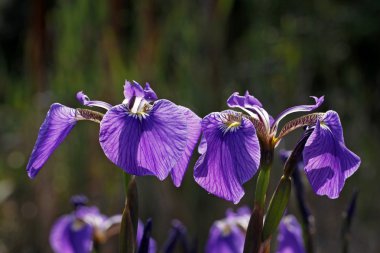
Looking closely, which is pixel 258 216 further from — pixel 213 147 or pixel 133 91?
pixel 133 91

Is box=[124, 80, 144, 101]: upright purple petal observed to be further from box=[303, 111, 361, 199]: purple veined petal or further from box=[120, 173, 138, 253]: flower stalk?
box=[303, 111, 361, 199]: purple veined petal

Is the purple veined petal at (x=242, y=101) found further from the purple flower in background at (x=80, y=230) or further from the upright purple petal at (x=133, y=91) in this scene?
the purple flower in background at (x=80, y=230)

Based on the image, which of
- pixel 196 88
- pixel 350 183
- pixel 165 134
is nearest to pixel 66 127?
pixel 165 134

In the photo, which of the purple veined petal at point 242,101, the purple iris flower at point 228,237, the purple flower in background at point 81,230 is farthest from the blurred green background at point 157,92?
the purple veined petal at point 242,101

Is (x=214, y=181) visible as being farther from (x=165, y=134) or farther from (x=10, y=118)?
(x=10, y=118)

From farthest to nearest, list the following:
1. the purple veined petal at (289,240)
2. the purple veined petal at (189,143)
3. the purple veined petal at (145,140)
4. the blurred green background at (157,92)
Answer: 1. the blurred green background at (157,92)
2. the purple veined petal at (289,240)
3. the purple veined petal at (189,143)
4. the purple veined petal at (145,140)

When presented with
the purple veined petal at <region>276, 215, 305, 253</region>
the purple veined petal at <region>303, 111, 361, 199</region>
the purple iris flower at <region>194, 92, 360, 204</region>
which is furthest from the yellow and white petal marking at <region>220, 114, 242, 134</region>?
the purple veined petal at <region>276, 215, 305, 253</region>

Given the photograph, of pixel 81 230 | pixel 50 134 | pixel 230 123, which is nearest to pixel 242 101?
pixel 230 123

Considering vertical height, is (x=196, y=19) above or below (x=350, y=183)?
above
